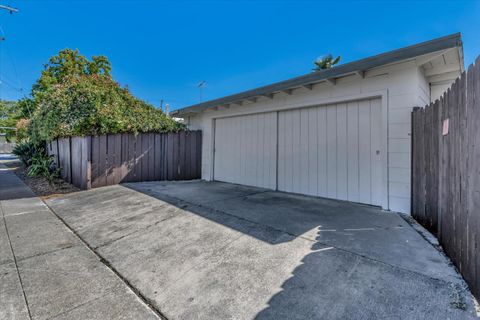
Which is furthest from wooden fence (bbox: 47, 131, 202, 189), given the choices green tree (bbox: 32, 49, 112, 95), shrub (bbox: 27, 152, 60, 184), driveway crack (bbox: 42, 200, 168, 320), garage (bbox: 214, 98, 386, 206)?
green tree (bbox: 32, 49, 112, 95)

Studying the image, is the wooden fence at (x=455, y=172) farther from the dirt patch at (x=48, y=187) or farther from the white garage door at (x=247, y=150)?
the dirt patch at (x=48, y=187)

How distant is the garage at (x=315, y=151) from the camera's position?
4367 millimetres

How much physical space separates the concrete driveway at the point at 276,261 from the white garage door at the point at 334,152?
1.76ft

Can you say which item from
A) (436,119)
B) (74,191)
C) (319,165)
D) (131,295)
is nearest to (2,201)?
(74,191)

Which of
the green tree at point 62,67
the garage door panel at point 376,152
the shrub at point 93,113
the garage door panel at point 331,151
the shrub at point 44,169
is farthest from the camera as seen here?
the green tree at point 62,67

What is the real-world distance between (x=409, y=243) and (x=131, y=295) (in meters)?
3.03

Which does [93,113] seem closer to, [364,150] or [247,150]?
[247,150]

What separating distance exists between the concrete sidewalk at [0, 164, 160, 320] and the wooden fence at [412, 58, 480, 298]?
252 cm

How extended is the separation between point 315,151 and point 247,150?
2168mm

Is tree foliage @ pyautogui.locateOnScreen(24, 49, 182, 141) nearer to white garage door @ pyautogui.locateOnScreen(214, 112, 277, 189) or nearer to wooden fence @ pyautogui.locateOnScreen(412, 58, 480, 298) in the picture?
white garage door @ pyautogui.locateOnScreen(214, 112, 277, 189)

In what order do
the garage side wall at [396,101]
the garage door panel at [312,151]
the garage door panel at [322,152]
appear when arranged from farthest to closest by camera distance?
the garage door panel at [312,151]
the garage door panel at [322,152]
the garage side wall at [396,101]

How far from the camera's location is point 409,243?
106 inches

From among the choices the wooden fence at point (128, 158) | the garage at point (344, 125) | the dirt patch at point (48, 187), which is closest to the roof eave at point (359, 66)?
the garage at point (344, 125)

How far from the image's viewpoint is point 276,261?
238 cm
